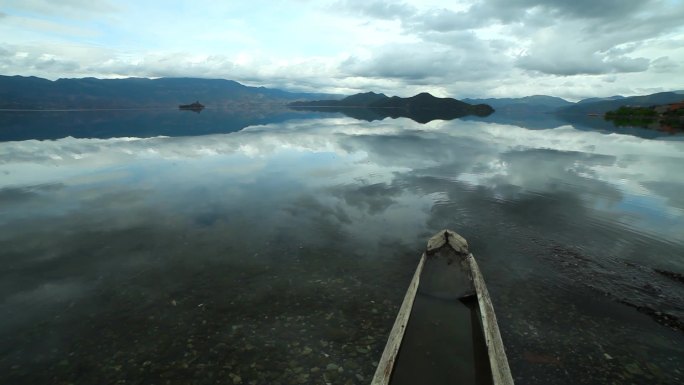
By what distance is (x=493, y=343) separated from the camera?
905cm

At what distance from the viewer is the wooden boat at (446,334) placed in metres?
8.91

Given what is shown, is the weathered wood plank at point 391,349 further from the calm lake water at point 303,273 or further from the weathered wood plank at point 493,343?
the weathered wood plank at point 493,343

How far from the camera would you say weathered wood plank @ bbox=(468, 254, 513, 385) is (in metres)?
7.94

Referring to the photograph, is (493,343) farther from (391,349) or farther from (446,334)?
(391,349)

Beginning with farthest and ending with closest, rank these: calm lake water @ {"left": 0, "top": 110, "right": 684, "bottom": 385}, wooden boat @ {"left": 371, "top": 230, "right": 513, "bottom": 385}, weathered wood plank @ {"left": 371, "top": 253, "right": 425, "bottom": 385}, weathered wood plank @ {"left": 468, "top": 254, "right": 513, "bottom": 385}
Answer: calm lake water @ {"left": 0, "top": 110, "right": 684, "bottom": 385} < wooden boat @ {"left": 371, "top": 230, "right": 513, "bottom": 385} < weathered wood plank @ {"left": 468, "top": 254, "right": 513, "bottom": 385} < weathered wood plank @ {"left": 371, "top": 253, "right": 425, "bottom": 385}

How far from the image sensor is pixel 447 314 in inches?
480

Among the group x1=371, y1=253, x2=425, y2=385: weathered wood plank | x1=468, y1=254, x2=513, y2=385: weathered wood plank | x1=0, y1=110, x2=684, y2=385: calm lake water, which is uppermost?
x1=371, y1=253, x2=425, y2=385: weathered wood plank

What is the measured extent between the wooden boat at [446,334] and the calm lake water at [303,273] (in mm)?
1112

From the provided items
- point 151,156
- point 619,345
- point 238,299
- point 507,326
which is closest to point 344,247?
point 238,299

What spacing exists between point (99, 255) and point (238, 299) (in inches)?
349

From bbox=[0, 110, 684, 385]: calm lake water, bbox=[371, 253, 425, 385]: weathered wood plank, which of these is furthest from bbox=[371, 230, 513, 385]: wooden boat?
bbox=[0, 110, 684, 385]: calm lake water

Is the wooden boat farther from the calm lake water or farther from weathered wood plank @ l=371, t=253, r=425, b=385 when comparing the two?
the calm lake water

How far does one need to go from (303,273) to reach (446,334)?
683 centimetres

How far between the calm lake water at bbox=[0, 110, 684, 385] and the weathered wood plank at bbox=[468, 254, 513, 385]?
1.72 meters
